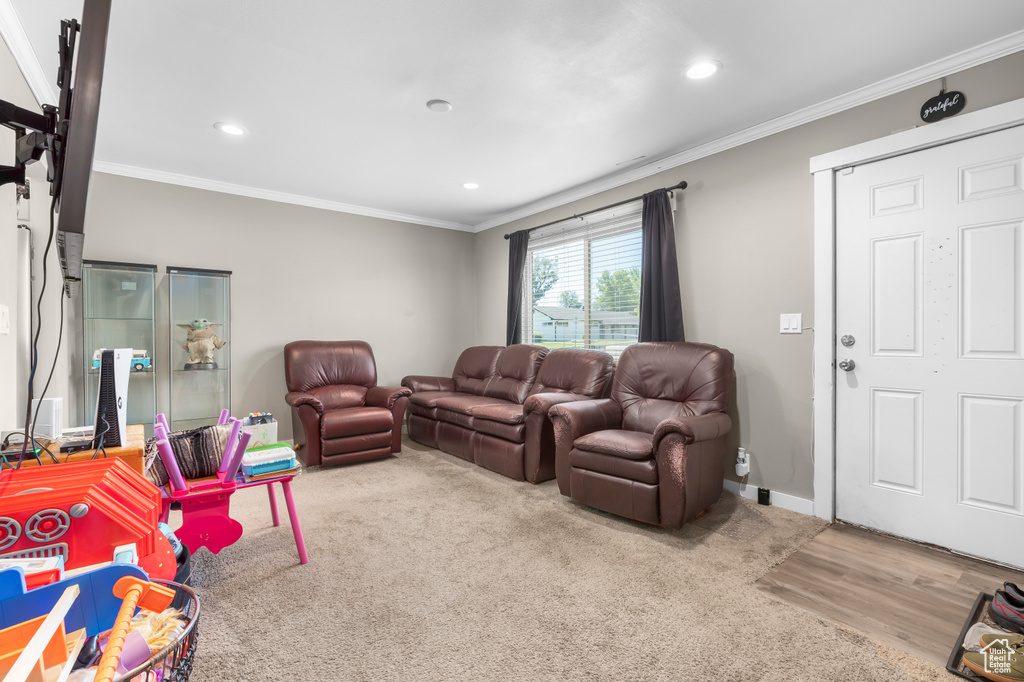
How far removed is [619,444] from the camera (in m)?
2.79

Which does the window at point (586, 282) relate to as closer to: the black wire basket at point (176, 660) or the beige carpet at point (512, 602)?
the beige carpet at point (512, 602)

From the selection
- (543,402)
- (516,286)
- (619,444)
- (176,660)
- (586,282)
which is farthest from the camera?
(516,286)

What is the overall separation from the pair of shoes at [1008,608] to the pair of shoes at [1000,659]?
125 millimetres

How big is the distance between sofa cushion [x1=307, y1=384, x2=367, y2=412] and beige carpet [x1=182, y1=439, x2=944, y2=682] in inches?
53.6

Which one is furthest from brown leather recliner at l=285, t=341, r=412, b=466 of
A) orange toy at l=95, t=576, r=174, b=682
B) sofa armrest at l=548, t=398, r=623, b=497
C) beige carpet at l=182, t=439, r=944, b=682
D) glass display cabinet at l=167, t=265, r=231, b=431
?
orange toy at l=95, t=576, r=174, b=682

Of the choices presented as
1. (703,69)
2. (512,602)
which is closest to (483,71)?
(703,69)

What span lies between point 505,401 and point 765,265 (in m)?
2.38

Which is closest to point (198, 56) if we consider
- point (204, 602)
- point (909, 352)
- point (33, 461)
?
point (33, 461)

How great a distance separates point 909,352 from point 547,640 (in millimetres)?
2406

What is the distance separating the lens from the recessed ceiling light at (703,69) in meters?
2.45

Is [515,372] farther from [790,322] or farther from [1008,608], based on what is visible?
[1008,608]

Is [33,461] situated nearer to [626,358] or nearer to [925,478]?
[626,358]

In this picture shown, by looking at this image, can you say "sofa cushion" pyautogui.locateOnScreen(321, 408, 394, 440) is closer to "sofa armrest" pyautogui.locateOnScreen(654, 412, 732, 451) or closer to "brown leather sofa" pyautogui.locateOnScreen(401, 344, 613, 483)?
"brown leather sofa" pyautogui.locateOnScreen(401, 344, 613, 483)

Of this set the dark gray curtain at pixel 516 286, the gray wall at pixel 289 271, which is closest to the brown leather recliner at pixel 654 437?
the dark gray curtain at pixel 516 286
